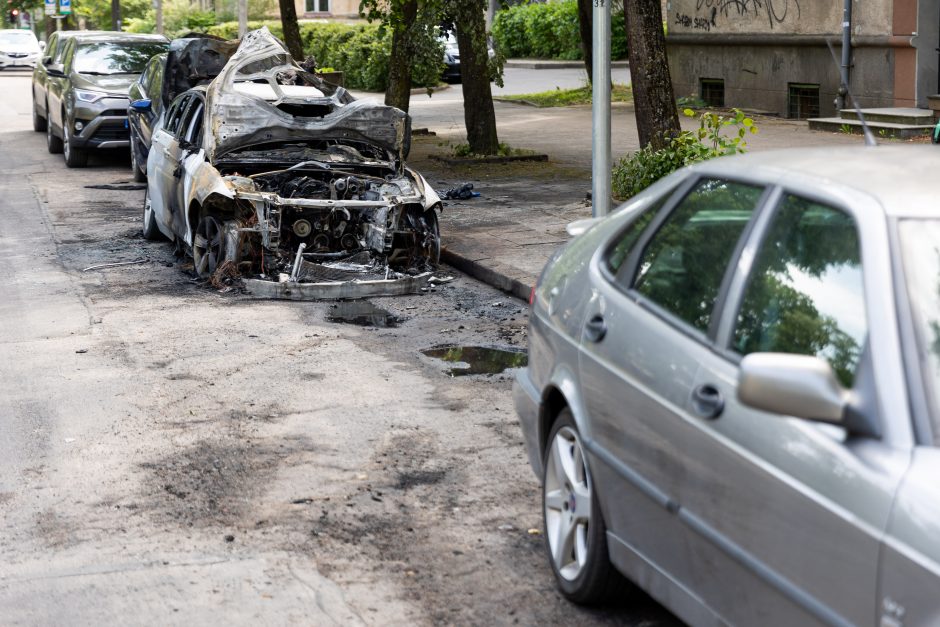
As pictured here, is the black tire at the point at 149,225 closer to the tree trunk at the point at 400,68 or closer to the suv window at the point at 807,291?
the tree trunk at the point at 400,68

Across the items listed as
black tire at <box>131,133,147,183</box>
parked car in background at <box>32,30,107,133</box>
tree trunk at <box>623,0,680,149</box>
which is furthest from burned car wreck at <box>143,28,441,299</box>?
parked car in background at <box>32,30,107,133</box>

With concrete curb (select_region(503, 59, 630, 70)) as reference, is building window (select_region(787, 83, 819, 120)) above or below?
below

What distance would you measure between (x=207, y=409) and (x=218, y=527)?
199 cm

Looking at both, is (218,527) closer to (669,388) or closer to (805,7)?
(669,388)

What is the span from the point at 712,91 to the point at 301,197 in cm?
1752

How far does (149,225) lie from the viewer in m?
13.6

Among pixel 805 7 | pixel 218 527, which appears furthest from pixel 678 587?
pixel 805 7

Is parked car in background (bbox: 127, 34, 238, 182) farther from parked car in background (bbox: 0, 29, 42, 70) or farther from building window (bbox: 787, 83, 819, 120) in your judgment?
parked car in background (bbox: 0, 29, 42, 70)

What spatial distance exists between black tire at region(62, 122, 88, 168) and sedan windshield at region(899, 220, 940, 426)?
17.8 m

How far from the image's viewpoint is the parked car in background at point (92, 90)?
65.0ft

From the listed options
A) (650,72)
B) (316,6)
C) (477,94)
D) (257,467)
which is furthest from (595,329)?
(316,6)

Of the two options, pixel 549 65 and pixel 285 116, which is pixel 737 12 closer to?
pixel 285 116

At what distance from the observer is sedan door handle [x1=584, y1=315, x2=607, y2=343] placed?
14.9ft

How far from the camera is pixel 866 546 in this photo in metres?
3.05
